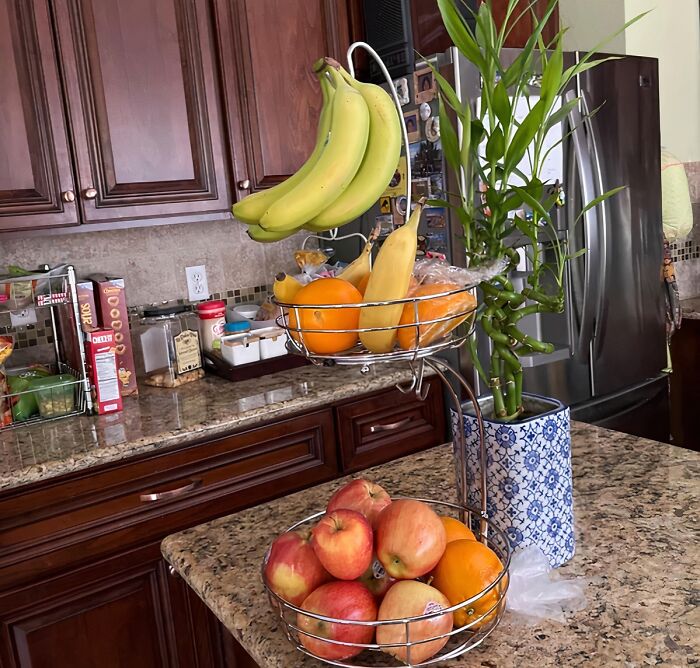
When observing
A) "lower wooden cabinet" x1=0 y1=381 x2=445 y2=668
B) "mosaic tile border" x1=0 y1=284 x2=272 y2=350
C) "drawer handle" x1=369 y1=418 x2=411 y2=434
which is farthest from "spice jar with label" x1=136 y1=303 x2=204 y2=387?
"drawer handle" x1=369 y1=418 x2=411 y2=434

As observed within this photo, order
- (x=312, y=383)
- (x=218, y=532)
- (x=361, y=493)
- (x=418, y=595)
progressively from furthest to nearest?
(x=312, y=383) → (x=218, y=532) → (x=361, y=493) → (x=418, y=595)

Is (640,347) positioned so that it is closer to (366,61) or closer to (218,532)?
A: (366,61)

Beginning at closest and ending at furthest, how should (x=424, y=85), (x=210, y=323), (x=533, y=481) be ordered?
(x=533, y=481) < (x=424, y=85) < (x=210, y=323)

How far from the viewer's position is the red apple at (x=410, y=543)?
0.76 m

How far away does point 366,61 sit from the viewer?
248 centimetres

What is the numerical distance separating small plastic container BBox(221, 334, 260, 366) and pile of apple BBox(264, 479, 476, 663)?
1.45m

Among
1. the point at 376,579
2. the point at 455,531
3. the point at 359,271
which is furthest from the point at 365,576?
the point at 359,271

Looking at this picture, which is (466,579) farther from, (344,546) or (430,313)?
(430,313)

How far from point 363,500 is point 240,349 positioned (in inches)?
56.2

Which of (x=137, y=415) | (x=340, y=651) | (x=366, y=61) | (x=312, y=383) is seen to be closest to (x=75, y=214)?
(x=137, y=415)

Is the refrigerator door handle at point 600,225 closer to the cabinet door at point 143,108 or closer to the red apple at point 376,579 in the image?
the cabinet door at point 143,108

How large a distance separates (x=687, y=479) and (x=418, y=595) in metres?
0.69

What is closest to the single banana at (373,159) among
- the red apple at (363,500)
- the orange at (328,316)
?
the orange at (328,316)

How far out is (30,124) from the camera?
6.23 feet
